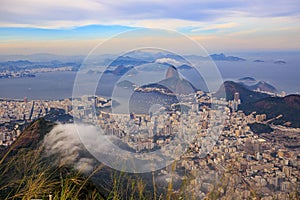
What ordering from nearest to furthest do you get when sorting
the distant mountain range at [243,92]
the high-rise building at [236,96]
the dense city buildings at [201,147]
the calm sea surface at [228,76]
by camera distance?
the dense city buildings at [201,147], the high-rise building at [236,96], the distant mountain range at [243,92], the calm sea surface at [228,76]

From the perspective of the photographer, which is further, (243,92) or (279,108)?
(243,92)

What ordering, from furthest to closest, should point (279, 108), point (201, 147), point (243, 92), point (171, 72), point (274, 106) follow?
point (243, 92)
point (274, 106)
point (279, 108)
point (171, 72)
point (201, 147)

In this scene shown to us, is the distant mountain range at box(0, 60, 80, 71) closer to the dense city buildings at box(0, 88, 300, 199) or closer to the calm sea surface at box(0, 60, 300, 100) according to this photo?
the calm sea surface at box(0, 60, 300, 100)

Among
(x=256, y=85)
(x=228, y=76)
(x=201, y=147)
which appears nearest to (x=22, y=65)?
→ (x=228, y=76)

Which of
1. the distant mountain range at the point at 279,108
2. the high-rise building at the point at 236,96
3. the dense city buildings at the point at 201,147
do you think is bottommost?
the distant mountain range at the point at 279,108

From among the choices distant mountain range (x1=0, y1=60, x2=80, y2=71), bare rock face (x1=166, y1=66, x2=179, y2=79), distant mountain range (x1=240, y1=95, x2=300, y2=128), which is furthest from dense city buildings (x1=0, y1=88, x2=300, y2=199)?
distant mountain range (x1=0, y1=60, x2=80, y2=71)

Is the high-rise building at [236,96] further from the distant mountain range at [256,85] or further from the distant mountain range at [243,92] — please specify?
the distant mountain range at [256,85]

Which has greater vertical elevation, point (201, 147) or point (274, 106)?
point (201, 147)

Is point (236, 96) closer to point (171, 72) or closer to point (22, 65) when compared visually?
point (171, 72)

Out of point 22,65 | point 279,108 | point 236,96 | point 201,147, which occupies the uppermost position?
point 22,65

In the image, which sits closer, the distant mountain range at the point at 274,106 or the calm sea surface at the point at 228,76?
the distant mountain range at the point at 274,106

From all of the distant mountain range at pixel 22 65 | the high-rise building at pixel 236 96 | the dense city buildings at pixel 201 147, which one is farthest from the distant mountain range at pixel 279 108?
the distant mountain range at pixel 22 65
